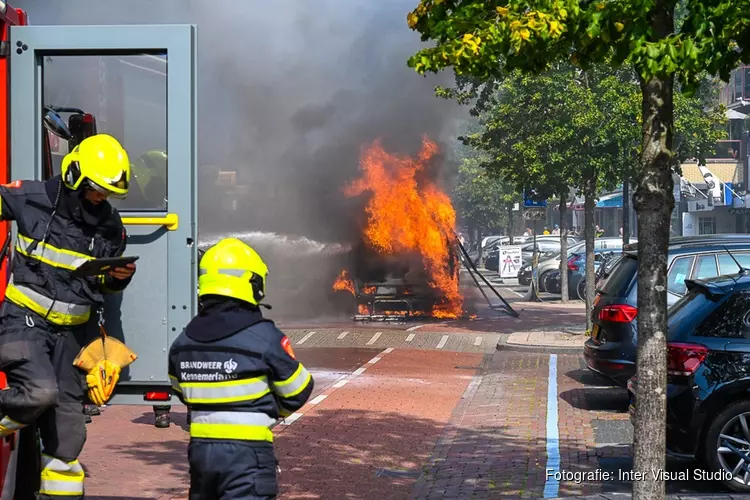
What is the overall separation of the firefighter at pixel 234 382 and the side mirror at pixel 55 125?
2.19 meters

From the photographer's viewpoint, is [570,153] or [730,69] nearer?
[730,69]

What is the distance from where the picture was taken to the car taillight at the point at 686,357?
795 centimetres

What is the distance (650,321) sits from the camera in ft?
17.7

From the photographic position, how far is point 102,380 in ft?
17.6

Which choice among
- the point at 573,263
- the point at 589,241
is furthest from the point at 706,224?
the point at 589,241

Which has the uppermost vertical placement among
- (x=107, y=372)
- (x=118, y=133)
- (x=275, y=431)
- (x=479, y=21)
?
(x=479, y=21)

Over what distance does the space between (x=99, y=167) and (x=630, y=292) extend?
7.44 m

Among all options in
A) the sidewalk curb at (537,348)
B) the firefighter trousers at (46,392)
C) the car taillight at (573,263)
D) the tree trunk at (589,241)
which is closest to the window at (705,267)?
the sidewalk curb at (537,348)

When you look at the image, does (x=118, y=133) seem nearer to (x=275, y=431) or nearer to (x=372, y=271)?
(x=275, y=431)

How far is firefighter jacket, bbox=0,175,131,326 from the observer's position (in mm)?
5215

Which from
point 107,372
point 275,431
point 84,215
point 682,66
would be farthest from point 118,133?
point 275,431

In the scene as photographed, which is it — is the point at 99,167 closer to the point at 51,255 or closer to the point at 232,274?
the point at 51,255

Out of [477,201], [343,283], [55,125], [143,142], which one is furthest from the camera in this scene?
[477,201]

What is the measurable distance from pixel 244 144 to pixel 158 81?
2593 centimetres
